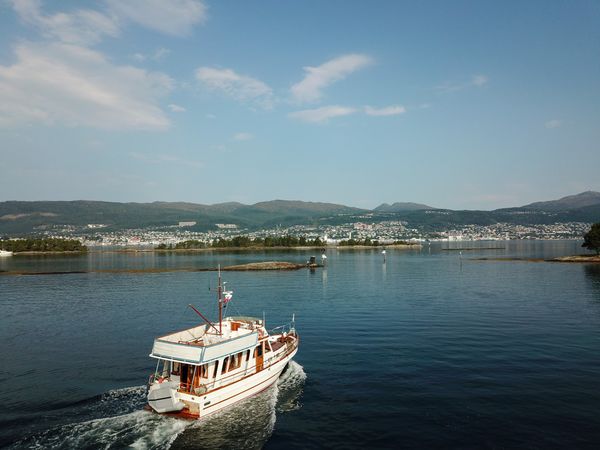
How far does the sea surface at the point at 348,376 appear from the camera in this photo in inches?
800

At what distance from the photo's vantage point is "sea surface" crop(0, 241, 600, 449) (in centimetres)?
2033

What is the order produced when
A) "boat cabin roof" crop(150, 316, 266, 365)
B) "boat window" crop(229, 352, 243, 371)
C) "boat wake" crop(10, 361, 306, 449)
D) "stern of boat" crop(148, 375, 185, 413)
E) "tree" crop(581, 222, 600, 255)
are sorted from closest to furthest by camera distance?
"boat wake" crop(10, 361, 306, 449) → "stern of boat" crop(148, 375, 185, 413) → "boat cabin roof" crop(150, 316, 266, 365) → "boat window" crop(229, 352, 243, 371) → "tree" crop(581, 222, 600, 255)

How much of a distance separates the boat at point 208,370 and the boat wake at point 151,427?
2.35 ft

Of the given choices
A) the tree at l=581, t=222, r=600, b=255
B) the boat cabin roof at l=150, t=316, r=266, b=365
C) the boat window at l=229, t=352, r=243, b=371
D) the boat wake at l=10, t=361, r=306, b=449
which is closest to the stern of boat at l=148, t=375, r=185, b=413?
the boat wake at l=10, t=361, r=306, b=449

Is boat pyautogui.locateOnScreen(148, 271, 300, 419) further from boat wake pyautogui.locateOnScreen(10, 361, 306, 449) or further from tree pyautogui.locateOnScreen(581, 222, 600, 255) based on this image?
tree pyautogui.locateOnScreen(581, 222, 600, 255)

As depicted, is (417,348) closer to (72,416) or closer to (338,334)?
(338,334)

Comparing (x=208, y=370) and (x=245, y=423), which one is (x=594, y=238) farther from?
(x=208, y=370)

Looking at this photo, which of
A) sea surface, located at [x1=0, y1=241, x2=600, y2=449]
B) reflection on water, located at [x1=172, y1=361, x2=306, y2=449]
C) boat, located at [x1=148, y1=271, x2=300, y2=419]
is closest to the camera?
reflection on water, located at [x1=172, y1=361, x2=306, y2=449]

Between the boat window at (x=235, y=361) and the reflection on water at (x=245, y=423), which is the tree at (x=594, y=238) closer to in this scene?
the reflection on water at (x=245, y=423)

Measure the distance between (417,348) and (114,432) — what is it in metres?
23.2

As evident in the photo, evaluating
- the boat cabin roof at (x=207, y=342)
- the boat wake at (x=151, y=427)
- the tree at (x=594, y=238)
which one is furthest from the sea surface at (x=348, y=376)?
the tree at (x=594, y=238)

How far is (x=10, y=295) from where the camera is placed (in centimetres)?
6819

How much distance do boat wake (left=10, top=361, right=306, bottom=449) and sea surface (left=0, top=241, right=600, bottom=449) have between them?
95 mm

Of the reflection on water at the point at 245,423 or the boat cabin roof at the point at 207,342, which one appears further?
the boat cabin roof at the point at 207,342
